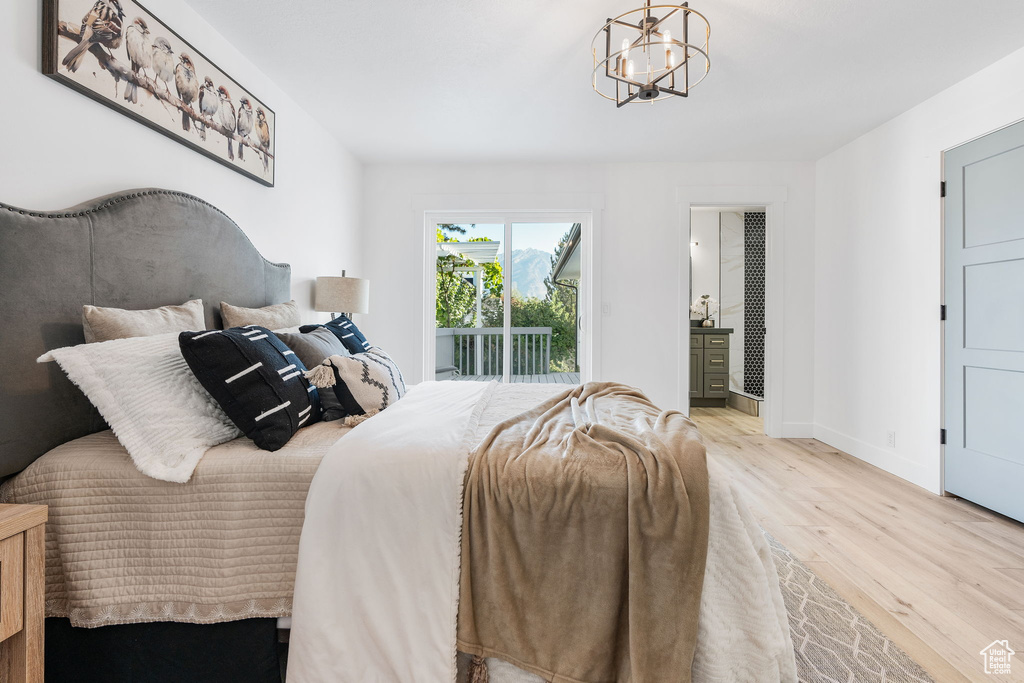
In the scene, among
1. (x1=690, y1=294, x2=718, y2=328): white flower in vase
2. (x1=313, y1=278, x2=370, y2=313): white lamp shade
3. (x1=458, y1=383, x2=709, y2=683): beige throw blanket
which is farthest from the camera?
(x1=690, y1=294, x2=718, y2=328): white flower in vase

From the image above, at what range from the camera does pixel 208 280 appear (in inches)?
84.9

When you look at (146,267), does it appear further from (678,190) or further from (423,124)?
(678,190)

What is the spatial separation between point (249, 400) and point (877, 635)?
2.26 m

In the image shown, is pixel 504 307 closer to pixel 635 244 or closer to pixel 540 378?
pixel 540 378

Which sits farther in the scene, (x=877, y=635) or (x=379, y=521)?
(x=877, y=635)

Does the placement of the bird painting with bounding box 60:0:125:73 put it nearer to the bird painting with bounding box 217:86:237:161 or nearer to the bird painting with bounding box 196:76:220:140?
the bird painting with bounding box 196:76:220:140

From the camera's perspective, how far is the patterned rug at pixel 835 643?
150 centimetres

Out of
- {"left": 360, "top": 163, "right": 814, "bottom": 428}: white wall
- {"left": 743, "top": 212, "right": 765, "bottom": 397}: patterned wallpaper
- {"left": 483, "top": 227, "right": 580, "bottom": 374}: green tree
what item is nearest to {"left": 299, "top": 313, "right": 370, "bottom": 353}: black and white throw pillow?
{"left": 360, "top": 163, "right": 814, "bottom": 428}: white wall

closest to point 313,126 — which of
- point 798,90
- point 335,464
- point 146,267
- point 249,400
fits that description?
point 146,267

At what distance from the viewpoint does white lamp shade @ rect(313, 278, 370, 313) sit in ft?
11.3

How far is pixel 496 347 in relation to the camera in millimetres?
4766

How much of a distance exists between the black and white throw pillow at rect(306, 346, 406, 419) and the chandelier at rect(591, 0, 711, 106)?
1479 millimetres

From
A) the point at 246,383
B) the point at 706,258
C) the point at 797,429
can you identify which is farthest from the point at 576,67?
the point at 706,258

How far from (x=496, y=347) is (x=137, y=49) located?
3.37 m
